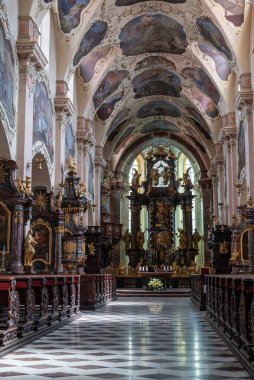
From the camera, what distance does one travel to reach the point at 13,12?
49.4ft

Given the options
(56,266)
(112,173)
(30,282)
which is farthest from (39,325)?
(112,173)

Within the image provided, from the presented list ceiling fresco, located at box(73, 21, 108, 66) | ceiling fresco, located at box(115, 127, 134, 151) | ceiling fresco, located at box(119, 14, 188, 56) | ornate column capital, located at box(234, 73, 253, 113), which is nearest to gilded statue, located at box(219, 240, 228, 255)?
ornate column capital, located at box(234, 73, 253, 113)

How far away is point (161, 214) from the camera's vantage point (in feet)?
121

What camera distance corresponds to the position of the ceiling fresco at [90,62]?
77.2 feet

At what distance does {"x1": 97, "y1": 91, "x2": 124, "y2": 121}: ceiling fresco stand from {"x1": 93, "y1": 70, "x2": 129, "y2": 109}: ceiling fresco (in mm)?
1137

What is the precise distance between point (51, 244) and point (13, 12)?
23.5 ft

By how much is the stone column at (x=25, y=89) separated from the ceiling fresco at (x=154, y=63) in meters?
12.0

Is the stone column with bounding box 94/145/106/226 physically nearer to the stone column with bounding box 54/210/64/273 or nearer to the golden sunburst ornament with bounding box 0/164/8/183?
the stone column with bounding box 54/210/64/273

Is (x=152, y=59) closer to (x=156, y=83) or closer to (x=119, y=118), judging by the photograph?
(x=156, y=83)

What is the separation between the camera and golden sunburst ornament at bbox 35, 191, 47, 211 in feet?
57.8

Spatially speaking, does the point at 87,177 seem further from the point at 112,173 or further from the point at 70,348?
the point at 70,348

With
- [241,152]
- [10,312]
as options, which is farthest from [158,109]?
[10,312]

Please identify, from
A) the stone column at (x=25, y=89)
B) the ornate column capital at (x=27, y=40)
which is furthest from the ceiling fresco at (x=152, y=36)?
the stone column at (x=25, y=89)

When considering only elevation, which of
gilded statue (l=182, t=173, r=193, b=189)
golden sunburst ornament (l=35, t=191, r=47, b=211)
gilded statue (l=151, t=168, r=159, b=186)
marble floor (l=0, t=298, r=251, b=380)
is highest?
gilded statue (l=151, t=168, r=159, b=186)
